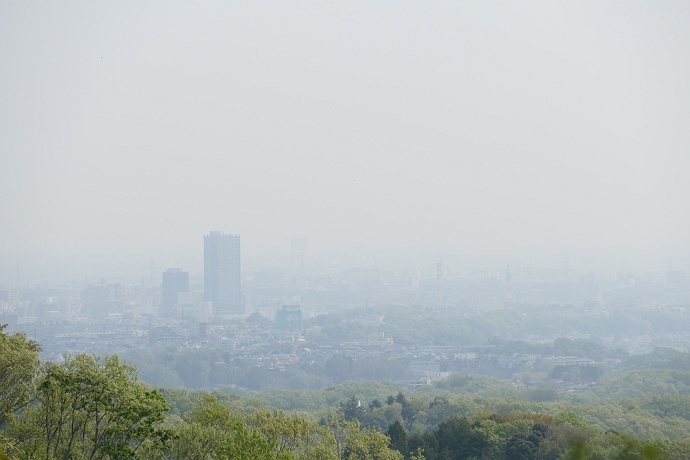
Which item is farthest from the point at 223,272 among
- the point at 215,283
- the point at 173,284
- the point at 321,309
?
the point at 321,309

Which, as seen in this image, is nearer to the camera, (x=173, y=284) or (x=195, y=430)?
(x=195, y=430)

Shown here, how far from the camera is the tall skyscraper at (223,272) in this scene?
9025cm

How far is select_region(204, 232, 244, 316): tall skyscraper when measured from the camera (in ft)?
296

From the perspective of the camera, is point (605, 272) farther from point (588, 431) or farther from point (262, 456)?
point (262, 456)

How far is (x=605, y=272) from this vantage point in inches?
4203

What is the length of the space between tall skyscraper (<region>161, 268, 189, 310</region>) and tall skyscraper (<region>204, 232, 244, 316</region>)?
2400 mm

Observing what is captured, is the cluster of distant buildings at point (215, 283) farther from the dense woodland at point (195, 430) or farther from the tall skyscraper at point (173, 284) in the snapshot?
the dense woodland at point (195, 430)

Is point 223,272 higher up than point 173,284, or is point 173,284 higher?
point 223,272

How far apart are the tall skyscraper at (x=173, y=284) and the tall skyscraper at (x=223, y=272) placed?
94.5 inches

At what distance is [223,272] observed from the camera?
301 ft

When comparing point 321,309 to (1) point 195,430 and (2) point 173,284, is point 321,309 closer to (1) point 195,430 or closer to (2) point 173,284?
(2) point 173,284

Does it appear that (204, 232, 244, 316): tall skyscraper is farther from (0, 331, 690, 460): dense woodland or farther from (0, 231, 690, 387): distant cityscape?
(0, 331, 690, 460): dense woodland

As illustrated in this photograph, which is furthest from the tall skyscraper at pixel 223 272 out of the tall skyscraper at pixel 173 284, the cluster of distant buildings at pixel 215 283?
the tall skyscraper at pixel 173 284

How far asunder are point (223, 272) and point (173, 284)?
17.8 ft
